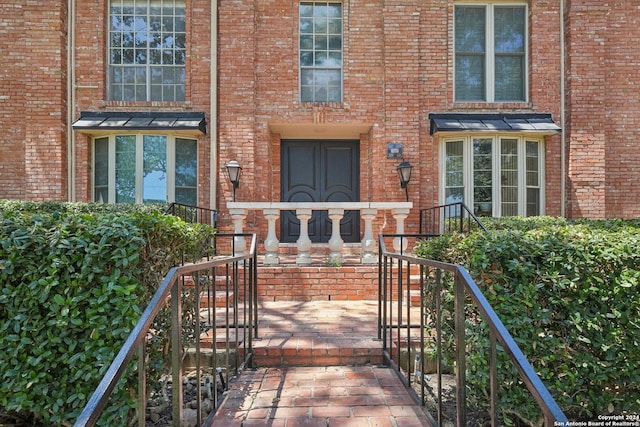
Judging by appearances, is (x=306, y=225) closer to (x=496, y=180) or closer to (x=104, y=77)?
(x=496, y=180)

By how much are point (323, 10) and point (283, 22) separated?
0.98m

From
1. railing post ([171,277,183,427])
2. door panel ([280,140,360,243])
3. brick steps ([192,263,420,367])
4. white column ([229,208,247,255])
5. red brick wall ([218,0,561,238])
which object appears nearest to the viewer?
railing post ([171,277,183,427])

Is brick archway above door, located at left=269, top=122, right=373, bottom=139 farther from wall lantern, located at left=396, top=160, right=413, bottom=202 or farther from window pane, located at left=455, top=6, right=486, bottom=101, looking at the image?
window pane, located at left=455, top=6, right=486, bottom=101

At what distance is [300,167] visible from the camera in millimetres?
9039

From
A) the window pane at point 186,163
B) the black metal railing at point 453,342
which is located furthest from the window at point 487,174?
the window pane at point 186,163

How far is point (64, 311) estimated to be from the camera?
238 cm

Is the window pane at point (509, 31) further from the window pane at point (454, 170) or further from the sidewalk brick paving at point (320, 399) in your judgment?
the sidewalk brick paving at point (320, 399)

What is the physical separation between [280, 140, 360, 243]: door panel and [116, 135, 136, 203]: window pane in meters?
3.24

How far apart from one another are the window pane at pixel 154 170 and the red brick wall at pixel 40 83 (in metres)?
1.63

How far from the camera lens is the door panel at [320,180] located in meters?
8.89

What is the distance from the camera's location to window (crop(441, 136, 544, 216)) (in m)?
8.45

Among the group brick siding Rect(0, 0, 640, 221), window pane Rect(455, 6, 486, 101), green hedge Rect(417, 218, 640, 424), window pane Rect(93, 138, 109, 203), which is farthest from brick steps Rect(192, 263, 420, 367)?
window pane Rect(455, 6, 486, 101)

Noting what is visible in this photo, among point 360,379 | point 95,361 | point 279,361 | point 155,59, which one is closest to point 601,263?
point 360,379

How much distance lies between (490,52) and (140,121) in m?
7.86
